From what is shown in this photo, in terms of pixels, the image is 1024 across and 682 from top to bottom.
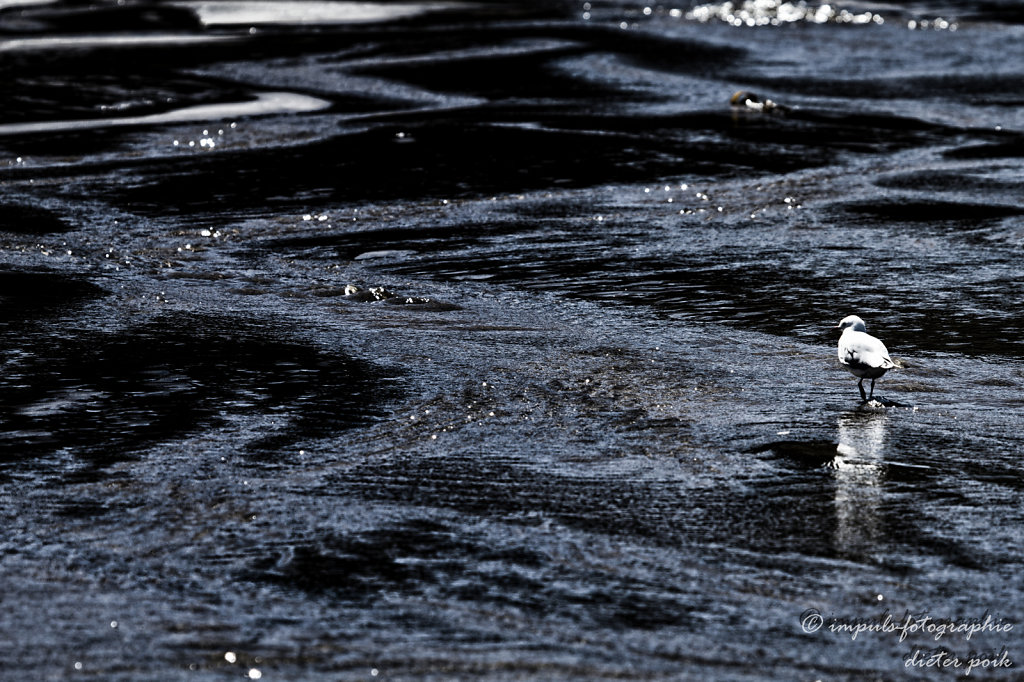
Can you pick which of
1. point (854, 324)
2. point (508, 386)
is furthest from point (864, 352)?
point (508, 386)

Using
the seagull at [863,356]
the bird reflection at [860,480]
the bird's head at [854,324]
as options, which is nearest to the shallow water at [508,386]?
the bird reflection at [860,480]

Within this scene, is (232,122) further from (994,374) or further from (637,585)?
(637,585)

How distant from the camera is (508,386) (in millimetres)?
6402

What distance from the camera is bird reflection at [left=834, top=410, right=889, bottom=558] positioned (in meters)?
4.72

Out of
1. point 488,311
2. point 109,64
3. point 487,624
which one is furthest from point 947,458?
point 109,64

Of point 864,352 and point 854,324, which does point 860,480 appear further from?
point 854,324

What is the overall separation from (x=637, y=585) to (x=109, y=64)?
13.5 meters

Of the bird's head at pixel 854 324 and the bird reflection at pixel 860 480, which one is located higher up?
the bird's head at pixel 854 324

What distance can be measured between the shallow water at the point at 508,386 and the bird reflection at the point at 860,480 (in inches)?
0.8

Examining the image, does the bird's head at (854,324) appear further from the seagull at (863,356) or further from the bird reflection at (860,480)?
the bird reflection at (860,480)

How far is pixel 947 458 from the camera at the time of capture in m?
5.36

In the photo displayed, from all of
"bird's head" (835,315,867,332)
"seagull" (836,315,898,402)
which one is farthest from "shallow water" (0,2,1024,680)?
"bird's head" (835,315,867,332)

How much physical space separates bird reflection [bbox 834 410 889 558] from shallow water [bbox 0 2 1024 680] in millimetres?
20

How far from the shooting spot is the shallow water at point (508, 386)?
4.26 metres
